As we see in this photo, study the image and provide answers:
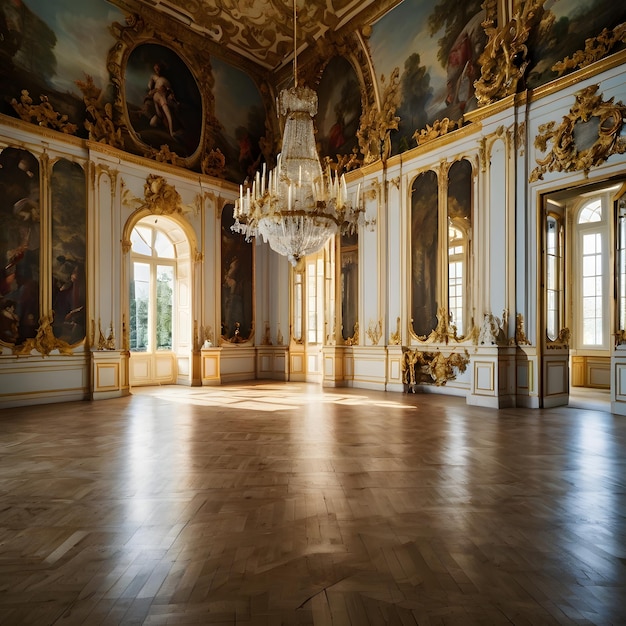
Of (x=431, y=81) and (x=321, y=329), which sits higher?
(x=431, y=81)

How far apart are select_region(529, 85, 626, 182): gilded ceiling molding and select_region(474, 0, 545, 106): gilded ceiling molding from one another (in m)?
1.05

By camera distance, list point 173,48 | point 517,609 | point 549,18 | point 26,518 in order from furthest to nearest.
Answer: point 173,48
point 549,18
point 26,518
point 517,609

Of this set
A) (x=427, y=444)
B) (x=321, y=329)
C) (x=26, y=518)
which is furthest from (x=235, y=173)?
(x=26, y=518)

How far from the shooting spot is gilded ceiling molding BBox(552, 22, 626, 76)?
6824 millimetres

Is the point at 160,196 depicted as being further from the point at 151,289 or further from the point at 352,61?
the point at 352,61

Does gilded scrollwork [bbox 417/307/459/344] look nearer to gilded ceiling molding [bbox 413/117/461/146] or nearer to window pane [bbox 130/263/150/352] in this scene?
gilded ceiling molding [bbox 413/117/461/146]

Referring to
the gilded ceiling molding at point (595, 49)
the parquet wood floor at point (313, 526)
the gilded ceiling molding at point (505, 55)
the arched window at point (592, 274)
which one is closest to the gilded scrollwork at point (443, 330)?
the parquet wood floor at point (313, 526)

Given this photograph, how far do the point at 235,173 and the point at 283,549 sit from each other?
11.1m

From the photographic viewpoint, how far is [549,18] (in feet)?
25.1

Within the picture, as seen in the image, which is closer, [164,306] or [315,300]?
[164,306]

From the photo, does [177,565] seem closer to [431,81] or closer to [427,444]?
[427,444]

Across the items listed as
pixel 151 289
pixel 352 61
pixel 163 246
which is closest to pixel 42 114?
pixel 163 246

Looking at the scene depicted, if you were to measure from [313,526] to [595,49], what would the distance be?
7917 mm

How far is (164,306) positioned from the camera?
1192cm
